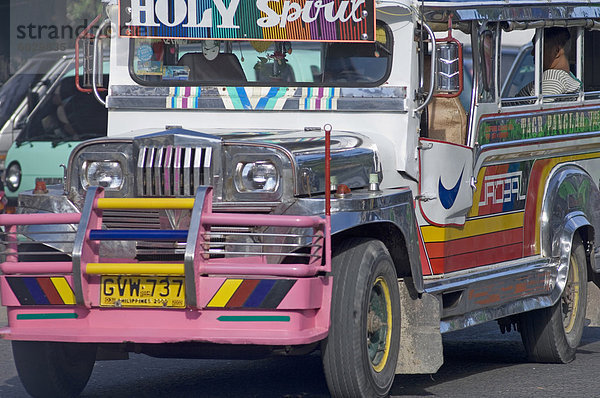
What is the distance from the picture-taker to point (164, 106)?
718 centimetres

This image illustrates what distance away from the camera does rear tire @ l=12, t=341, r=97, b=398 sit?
637cm

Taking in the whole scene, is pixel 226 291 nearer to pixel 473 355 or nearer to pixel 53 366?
pixel 53 366

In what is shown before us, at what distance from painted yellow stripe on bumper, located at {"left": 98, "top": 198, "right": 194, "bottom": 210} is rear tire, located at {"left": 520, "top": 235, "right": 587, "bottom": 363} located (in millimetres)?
3337

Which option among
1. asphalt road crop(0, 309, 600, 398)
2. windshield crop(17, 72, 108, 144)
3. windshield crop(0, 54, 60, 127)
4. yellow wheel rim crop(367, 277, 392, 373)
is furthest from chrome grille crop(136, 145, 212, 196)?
windshield crop(0, 54, 60, 127)

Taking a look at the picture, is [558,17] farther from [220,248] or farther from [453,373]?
[220,248]

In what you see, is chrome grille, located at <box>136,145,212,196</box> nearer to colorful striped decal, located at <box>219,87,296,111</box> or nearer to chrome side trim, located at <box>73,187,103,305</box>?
chrome side trim, located at <box>73,187,103,305</box>

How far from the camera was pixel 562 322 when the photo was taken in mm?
8258

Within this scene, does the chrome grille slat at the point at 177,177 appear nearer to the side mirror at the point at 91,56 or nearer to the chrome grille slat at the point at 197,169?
the chrome grille slat at the point at 197,169

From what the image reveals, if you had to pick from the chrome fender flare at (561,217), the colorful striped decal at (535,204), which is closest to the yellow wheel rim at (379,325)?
the colorful striped decal at (535,204)

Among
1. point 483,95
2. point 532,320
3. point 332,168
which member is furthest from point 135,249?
point 532,320

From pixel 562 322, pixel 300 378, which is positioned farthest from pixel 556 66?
pixel 300 378

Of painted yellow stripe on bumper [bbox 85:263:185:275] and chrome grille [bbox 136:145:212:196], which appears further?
chrome grille [bbox 136:145:212:196]

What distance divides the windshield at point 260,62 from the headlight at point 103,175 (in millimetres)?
1159

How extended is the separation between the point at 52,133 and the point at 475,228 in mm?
6945
